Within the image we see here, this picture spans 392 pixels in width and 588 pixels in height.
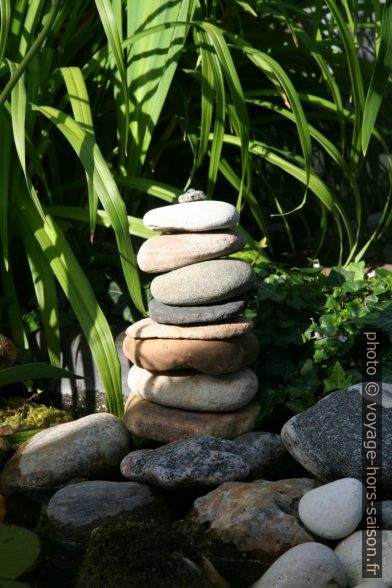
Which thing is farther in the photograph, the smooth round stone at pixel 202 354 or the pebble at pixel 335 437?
the smooth round stone at pixel 202 354

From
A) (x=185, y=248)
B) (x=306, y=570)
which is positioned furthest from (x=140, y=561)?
(x=185, y=248)

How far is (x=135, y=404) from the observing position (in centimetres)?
282

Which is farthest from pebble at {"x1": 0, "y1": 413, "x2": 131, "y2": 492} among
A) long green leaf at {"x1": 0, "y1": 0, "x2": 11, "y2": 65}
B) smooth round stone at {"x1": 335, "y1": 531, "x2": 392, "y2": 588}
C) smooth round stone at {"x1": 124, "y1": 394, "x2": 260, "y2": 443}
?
long green leaf at {"x1": 0, "y1": 0, "x2": 11, "y2": 65}

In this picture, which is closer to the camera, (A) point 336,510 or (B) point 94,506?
(A) point 336,510

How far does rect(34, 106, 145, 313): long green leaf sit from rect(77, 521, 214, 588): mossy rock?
35.5 inches

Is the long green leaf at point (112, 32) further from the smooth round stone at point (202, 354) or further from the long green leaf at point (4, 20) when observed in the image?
the smooth round stone at point (202, 354)

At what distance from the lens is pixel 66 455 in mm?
2602

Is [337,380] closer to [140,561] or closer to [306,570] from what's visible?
[306,570]

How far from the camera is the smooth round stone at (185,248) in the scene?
105 inches

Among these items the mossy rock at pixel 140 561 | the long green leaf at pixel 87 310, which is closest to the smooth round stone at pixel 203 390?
the long green leaf at pixel 87 310

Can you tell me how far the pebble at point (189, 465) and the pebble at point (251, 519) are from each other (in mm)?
65

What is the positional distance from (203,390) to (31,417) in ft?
1.97

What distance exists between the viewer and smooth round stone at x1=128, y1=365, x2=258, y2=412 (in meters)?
2.71

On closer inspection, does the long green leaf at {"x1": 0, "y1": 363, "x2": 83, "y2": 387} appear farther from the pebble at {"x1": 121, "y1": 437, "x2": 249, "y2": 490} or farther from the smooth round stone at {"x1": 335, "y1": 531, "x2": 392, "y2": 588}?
the smooth round stone at {"x1": 335, "y1": 531, "x2": 392, "y2": 588}
